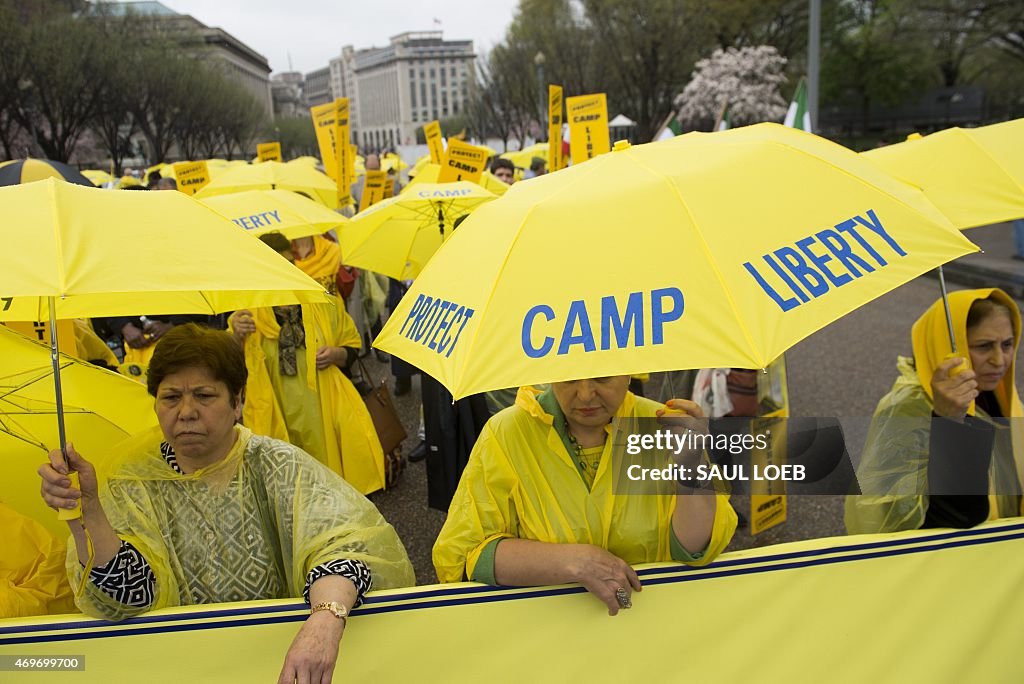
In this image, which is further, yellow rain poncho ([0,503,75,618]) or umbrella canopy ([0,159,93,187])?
umbrella canopy ([0,159,93,187])

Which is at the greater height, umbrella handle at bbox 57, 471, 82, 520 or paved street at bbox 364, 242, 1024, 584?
umbrella handle at bbox 57, 471, 82, 520

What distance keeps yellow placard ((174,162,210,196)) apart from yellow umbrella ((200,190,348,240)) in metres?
3.78

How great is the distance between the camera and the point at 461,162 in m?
6.07

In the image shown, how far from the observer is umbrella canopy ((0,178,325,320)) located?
1.48m

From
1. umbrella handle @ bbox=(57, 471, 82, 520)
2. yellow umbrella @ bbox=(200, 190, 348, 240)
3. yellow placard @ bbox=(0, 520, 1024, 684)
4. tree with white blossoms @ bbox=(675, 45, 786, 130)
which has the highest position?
tree with white blossoms @ bbox=(675, 45, 786, 130)

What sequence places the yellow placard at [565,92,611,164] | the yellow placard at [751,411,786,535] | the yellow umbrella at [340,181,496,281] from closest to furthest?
1. the yellow placard at [751,411,786,535]
2. the yellow umbrella at [340,181,496,281]
3. the yellow placard at [565,92,611,164]

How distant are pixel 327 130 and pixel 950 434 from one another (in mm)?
7360

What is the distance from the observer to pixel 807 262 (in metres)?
1.56

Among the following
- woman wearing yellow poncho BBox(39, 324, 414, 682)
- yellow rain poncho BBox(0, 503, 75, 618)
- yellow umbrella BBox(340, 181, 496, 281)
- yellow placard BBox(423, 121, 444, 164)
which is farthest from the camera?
yellow placard BBox(423, 121, 444, 164)

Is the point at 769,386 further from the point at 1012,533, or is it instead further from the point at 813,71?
the point at 813,71

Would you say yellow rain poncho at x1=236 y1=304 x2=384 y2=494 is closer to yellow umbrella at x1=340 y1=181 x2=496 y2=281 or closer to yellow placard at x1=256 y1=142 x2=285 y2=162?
yellow umbrella at x1=340 y1=181 x2=496 y2=281

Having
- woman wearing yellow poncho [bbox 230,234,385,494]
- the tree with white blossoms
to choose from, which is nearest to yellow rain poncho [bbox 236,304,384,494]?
woman wearing yellow poncho [bbox 230,234,385,494]

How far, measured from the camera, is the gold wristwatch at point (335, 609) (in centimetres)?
167

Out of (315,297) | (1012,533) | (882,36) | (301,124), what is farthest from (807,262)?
(301,124)
